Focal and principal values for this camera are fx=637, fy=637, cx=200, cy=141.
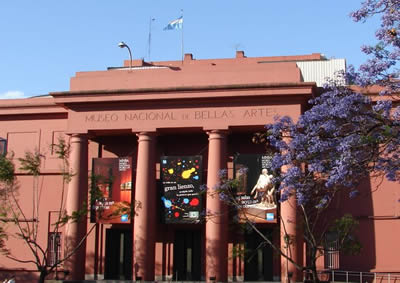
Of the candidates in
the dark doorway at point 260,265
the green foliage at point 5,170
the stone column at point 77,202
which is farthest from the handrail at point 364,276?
the green foliage at point 5,170

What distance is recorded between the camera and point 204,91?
30828 millimetres

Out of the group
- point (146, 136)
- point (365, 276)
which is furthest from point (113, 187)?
point (365, 276)

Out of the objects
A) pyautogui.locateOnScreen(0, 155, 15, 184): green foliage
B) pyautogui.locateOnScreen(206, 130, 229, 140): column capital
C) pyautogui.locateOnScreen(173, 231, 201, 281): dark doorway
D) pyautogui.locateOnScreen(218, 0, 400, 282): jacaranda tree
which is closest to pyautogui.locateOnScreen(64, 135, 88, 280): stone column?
pyautogui.locateOnScreen(0, 155, 15, 184): green foliage

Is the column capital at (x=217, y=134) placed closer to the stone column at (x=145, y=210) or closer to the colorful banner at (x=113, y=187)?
the stone column at (x=145, y=210)

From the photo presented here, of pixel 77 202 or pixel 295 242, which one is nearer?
pixel 295 242

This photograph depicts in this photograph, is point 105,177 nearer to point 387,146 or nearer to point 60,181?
point 60,181

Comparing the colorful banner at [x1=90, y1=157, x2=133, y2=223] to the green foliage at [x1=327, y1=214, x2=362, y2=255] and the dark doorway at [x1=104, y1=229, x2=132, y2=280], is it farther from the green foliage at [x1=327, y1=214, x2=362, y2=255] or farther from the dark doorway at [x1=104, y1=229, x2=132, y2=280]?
the green foliage at [x1=327, y1=214, x2=362, y2=255]

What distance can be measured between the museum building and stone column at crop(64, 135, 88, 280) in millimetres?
51

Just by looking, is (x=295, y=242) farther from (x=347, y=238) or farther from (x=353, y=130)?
(x=353, y=130)

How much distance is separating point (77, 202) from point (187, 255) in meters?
6.19

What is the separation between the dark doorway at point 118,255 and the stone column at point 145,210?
2.85 m

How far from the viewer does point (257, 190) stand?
29.6 metres

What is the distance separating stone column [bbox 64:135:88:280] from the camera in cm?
3070

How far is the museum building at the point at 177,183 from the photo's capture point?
29.9 m
